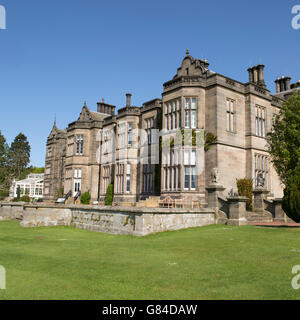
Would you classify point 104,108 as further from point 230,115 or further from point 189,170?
point 189,170

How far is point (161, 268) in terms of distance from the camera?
8.45 m

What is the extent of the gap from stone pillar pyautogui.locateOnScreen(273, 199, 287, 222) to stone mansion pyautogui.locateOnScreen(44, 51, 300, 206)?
4.25 metres

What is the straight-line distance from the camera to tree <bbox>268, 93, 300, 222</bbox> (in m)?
15.1

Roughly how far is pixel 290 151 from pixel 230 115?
848cm

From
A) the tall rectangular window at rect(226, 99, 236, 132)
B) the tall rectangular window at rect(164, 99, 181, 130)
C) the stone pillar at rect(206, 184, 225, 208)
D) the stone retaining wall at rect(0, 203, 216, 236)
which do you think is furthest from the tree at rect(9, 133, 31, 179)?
the stone pillar at rect(206, 184, 225, 208)

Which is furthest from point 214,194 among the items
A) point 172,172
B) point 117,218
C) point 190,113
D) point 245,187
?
point 190,113

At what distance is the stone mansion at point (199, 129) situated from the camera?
23469 millimetres

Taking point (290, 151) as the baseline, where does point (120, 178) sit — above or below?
below

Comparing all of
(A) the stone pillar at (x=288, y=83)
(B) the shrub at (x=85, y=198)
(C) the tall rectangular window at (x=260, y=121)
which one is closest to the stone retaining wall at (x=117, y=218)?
(C) the tall rectangular window at (x=260, y=121)

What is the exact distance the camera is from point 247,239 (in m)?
12.2

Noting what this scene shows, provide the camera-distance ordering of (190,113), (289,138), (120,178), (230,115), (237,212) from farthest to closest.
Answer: (120,178) → (230,115) → (190,113) → (237,212) → (289,138)

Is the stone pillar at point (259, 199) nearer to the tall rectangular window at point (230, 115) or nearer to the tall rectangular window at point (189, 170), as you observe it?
the tall rectangular window at point (189, 170)

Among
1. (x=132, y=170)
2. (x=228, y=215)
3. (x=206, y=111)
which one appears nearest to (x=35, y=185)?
(x=132, y=170)

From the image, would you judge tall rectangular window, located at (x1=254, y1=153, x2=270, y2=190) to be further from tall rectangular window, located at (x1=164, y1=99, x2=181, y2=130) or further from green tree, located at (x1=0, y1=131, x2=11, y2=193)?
green tree, located at (x1=0, y1=131, x2=11, y2=193)
